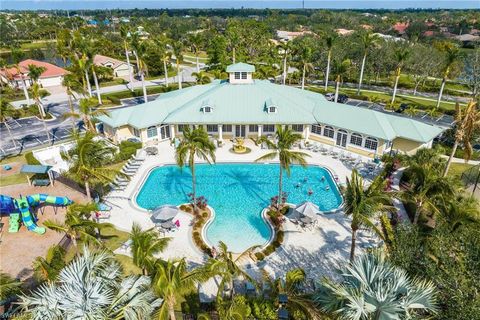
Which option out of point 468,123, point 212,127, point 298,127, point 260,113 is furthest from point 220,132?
point 468,123

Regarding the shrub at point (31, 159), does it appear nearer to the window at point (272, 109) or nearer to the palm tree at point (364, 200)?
the window at point (272, 109)

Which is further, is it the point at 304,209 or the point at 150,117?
the point at 150,117

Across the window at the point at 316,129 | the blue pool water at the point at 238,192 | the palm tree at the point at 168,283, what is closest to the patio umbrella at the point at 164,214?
the blue pool water at the point at 238,192

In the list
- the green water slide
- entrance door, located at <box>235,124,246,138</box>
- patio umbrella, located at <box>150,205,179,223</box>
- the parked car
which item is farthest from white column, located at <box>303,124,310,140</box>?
the green water slide

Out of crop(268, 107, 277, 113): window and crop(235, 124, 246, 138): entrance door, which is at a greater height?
crop(268, 107, 277, 113): window

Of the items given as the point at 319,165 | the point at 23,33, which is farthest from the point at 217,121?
the point at 23,33

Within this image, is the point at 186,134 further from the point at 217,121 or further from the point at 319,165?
the point at 319,165

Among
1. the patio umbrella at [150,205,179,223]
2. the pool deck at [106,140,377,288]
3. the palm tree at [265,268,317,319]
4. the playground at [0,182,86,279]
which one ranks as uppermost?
the palm tree at [265,268,317,319]

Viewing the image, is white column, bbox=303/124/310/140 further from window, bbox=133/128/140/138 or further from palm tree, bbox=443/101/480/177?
window, bbox=133/128/140/138
